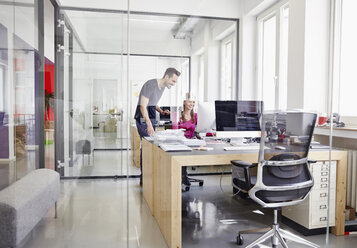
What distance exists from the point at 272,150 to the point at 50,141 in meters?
1.56

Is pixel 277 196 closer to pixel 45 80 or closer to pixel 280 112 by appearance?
pixel 280 112

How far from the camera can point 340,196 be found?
8.62 ft

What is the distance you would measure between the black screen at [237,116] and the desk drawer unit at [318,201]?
73 centimetres

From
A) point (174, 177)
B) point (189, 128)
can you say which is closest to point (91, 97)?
point (174, 177)

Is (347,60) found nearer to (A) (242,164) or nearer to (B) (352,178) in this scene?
(B) (352,178)

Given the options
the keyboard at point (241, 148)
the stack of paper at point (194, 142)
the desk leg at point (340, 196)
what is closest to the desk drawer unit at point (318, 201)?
the desk leg at point (340, 196)

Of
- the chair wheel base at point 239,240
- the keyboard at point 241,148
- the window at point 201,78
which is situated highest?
the window at point 201,78

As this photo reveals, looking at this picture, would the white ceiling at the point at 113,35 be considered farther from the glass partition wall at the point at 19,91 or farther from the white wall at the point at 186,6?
the glass partition wall at the point at 19,91

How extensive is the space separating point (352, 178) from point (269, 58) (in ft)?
5.46

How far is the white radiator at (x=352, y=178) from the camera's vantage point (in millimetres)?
2627

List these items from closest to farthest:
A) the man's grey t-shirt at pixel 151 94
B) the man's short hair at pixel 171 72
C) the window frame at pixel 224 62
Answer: the man's grey t-shirt at pixel 151 94 → the man's short hair at pixel 171 72 → the window frame at pixel 224 62

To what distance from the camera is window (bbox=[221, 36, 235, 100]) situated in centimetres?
361

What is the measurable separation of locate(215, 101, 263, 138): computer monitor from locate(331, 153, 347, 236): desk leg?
0.82 metres

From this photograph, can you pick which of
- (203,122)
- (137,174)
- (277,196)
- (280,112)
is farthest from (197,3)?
(277,196)
